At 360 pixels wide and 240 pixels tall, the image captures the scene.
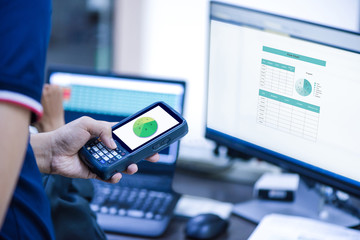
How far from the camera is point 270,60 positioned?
0.85 meters

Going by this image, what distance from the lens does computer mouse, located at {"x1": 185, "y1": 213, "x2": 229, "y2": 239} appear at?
2.76 ft

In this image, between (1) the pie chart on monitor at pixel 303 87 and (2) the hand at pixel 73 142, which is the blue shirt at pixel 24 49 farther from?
(1) the pie chart on monitor at pixel 303 87

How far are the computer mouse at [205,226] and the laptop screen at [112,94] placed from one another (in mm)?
158

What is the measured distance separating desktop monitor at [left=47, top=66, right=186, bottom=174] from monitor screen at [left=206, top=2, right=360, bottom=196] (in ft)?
0.33

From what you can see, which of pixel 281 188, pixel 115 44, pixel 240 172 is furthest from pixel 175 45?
pixel 281 188

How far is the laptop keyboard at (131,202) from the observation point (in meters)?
0.90

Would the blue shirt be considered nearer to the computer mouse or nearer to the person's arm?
the person's arm

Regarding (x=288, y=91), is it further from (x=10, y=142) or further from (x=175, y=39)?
(x=175, y=39)

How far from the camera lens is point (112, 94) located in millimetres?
1025

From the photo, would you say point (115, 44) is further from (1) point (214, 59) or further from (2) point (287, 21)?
(2) point (287, 21)

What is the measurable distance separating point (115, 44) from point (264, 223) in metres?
1.48

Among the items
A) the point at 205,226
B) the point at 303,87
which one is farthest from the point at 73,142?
the point at 303,87

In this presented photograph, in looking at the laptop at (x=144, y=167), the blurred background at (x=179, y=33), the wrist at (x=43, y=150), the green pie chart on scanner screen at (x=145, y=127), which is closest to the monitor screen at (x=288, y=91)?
the laptop at (x=144, y=167)

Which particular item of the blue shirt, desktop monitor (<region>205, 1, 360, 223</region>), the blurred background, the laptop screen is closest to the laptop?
the laptop screen
